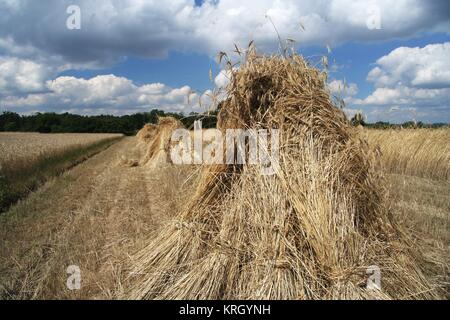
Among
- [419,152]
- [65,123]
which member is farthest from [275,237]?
[65,123]

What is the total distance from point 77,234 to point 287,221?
384 cm

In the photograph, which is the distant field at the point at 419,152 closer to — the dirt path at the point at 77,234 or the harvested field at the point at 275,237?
the dirt path at the point at 77,234

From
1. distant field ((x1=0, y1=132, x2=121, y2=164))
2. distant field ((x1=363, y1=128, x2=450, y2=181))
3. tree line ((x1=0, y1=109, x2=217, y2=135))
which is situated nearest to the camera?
distant field ((x1=363, y1=128, x2=450, y2=181))

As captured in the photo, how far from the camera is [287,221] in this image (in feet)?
15.0

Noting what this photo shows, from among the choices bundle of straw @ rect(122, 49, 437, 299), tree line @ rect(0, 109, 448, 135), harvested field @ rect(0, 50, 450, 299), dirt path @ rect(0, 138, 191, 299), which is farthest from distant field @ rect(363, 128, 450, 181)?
tree line @ rect(0, 109, 448, 135)

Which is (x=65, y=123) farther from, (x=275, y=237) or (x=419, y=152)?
(x=275, y=237)

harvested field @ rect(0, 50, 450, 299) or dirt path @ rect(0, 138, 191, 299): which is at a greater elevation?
harvested field @ rect(0, 50, 450, 299)

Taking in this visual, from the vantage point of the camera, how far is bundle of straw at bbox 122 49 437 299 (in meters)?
4.32

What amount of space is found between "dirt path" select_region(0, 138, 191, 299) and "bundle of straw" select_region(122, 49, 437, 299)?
0.60m

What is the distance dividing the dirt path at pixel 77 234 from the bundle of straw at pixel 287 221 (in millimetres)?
597

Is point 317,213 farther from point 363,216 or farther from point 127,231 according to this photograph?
point 127,231

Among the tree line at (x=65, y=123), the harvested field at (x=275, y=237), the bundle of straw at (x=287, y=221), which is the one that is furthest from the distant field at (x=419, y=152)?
the tree line at (x=65, y=123)

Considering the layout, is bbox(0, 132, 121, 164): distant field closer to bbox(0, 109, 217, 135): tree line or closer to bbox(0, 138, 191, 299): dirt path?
bbox(0, 138, 191, 299): dirt path

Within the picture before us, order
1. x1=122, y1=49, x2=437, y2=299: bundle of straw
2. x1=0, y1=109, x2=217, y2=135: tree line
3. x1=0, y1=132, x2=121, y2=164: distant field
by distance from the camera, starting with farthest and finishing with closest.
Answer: x1=0, y1=109, x2=217, y2=135: tree line
x1=0, y1=132, x2=121, y2=164: distant field
x1=122, y1=49, x2=437, y2=299: bundle of straw
